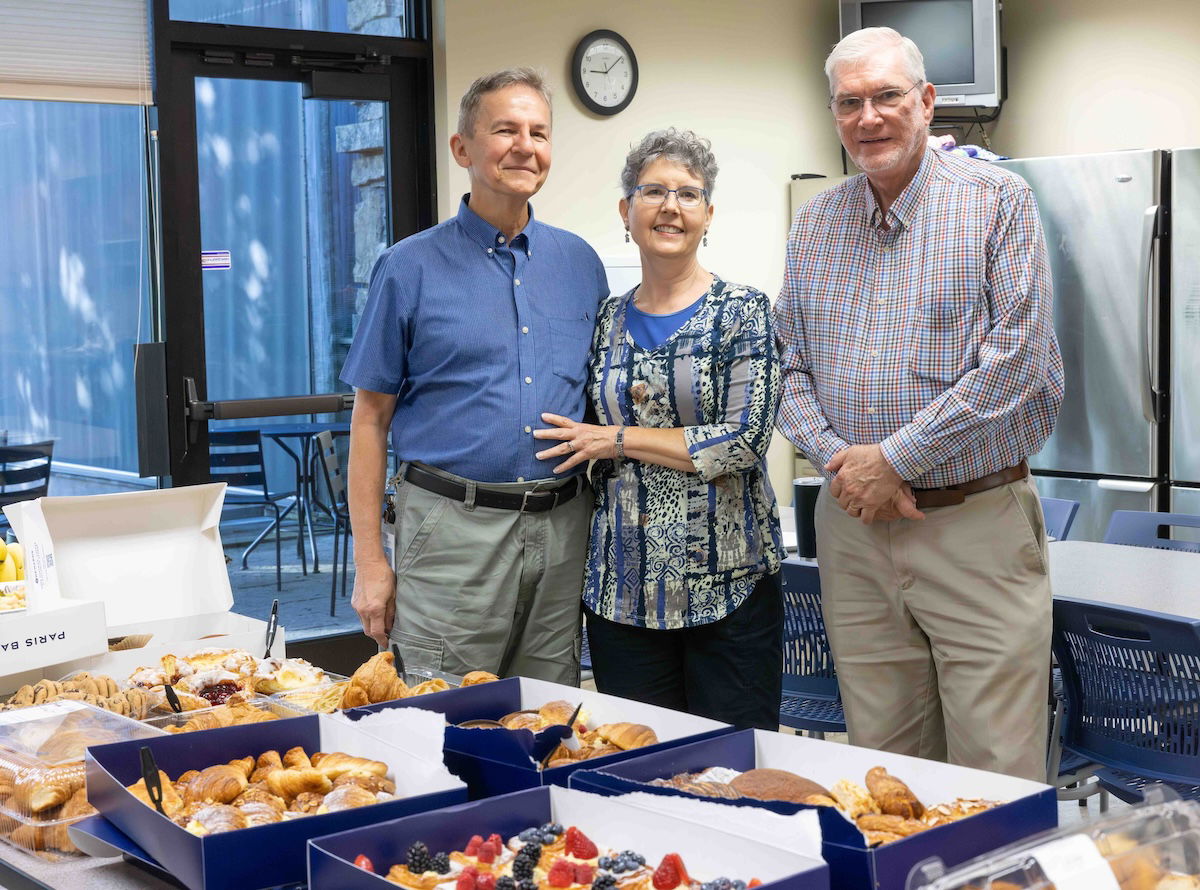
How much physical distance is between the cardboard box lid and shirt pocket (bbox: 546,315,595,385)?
708mm

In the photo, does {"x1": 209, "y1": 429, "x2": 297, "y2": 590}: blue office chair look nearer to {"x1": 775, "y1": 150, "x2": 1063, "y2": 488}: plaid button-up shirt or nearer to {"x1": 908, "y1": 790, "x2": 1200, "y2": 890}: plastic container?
{"x1": 775, "y1": 150, "x2": 1063, "y2": 488}: plaid button-up shirt

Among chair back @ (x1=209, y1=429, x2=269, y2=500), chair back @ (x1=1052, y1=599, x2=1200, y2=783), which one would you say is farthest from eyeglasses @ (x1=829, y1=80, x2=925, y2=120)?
chair back @ (x1=209, y1=429, x2=269, y2=500)

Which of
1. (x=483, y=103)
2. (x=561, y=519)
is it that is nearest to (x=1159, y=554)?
(x=561, y=519)

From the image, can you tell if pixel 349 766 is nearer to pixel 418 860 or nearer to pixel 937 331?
pixel 418 860

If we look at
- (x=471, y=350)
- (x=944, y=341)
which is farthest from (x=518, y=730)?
(x=944, y=341)

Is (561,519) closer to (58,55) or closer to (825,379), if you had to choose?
(825,379)

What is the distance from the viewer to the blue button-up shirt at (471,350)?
7.44 ft

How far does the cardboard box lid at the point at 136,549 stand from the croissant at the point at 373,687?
0.74 meters

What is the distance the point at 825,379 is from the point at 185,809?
4.31ft

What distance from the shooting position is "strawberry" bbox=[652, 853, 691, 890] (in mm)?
1246

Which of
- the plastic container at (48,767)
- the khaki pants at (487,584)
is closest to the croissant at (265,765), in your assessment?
the plastic container at (48,767)

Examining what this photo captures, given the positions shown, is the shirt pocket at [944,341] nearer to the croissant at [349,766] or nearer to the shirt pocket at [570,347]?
the shirt pocket at [570,347]

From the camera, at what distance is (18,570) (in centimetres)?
232

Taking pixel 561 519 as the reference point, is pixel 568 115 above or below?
above
